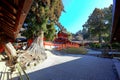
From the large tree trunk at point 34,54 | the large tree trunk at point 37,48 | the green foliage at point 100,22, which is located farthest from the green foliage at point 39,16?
the green foliage at point 100,22

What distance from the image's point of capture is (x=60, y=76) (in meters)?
9.79

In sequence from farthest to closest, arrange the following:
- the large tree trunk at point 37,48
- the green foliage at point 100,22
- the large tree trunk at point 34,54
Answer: the green foliage at point 100,22 < the large tree trunk at point 37,48 < the large tree trunk at point 34,54

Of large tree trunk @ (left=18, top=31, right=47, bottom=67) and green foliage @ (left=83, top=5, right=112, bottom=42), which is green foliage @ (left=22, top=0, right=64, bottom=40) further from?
green foliage @ (left=83, top=5, right=112, bottom=42)

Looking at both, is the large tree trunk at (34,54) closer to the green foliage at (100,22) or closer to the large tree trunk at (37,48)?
the large tree trunk at (37,48)

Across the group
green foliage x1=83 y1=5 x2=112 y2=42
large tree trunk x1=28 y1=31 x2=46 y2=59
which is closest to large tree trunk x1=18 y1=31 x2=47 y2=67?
large tree trunk x1=28 y1=31 x2=46 y2=59

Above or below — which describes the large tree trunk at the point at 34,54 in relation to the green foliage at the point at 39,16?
below

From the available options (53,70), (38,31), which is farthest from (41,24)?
(53,70)

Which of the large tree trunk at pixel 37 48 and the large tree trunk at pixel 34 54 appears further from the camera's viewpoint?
the large tree trunk at pixel 37 48

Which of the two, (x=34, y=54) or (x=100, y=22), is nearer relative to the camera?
(x=34, y=54)

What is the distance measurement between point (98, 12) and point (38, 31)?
871 inches

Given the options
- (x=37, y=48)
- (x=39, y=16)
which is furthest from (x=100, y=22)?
(x=39, y=16)

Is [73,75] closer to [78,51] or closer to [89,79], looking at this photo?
[89,79]

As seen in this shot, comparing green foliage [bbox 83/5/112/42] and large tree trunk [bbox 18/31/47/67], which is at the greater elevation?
green foliage [bbox 83/5/112/42]

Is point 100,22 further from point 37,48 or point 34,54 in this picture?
point 34,54
